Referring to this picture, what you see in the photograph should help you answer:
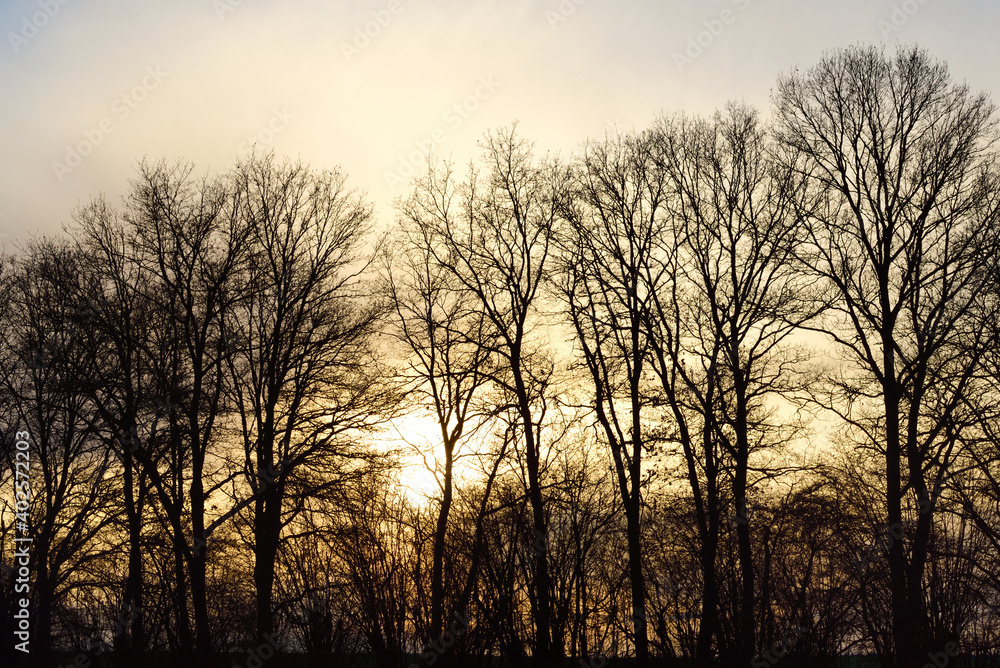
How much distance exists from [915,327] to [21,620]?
25.2m

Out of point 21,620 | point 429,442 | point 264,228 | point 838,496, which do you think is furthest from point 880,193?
point 21,620

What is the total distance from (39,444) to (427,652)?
22208mm

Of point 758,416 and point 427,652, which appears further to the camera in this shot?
point 758,416

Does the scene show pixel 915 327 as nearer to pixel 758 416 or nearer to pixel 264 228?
pixel 758 416

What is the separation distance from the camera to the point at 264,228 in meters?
23.5

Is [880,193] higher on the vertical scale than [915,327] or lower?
higher

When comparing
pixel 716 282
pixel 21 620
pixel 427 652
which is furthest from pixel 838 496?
pixel 21 620

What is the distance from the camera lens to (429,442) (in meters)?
26.4

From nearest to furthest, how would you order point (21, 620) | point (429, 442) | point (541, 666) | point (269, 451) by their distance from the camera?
1. point (541, 666)
2. point (21, 620)
3. point (269, 451)
4. point (429, 442)

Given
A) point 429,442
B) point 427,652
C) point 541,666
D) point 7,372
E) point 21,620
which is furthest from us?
point 429,442

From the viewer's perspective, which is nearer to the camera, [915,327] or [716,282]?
[915,327]

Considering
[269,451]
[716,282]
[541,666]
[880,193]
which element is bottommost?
[541,666]

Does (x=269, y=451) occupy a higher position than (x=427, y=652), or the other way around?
(x=269, y=451)

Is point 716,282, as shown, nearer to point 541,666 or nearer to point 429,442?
point 429,442
